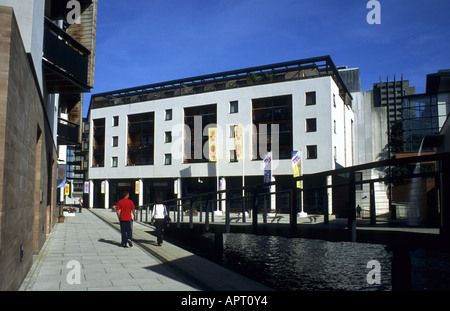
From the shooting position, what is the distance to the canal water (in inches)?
332

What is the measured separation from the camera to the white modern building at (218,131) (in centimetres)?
3872

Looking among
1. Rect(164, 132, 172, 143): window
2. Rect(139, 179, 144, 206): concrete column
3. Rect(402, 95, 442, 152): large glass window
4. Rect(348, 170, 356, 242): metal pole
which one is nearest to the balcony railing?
Rect(348, 170, 356, 242): metal pole

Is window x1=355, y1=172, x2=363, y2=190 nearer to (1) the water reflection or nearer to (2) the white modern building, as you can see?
(1) the water reflection

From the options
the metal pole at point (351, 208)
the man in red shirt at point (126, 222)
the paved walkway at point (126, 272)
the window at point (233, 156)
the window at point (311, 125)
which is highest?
the window at point (311, 125)

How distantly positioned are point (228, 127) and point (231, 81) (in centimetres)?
719

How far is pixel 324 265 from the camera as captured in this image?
10.6m

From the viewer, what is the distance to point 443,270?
9.85m

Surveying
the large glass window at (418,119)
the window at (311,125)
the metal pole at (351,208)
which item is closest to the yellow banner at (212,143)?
the window at (311,125)

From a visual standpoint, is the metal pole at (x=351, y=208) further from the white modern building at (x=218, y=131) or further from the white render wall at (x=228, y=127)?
the white render wall at (x=228, y=127)

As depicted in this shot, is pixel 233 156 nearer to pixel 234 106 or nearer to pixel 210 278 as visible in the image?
pixel 234 106

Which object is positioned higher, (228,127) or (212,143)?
(228,127)

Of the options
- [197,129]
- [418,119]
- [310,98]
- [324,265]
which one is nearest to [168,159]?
[197,129]

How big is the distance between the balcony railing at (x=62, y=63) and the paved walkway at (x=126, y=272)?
5.04 m
